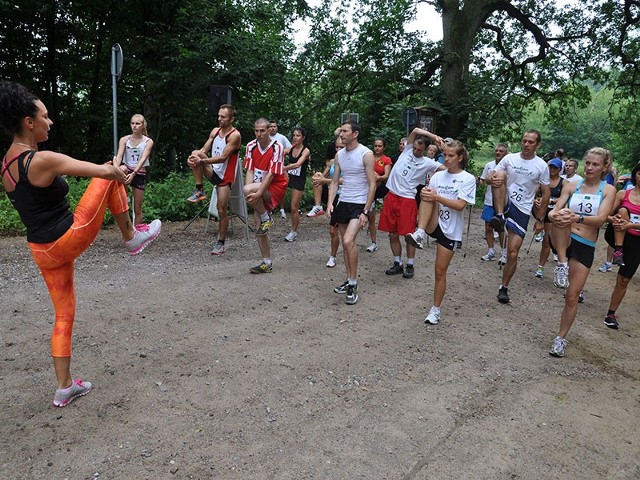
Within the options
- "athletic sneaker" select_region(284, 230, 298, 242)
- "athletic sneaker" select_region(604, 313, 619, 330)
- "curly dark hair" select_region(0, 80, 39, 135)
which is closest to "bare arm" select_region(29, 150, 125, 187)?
"curly dark hair" select_region(0, 80, 39, 135)

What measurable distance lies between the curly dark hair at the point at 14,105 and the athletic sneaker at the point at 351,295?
3.78 meters

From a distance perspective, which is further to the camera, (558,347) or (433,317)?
(433,317)

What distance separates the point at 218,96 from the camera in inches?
356

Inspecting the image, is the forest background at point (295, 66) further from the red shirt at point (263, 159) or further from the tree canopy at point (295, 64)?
the red shirt at point (263, 159)

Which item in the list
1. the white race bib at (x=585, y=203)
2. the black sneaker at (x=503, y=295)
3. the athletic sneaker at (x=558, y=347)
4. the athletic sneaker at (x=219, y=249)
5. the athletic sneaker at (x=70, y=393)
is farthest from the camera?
the athletic sneaker at (x=219, y=249)

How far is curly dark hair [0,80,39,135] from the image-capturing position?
2713 millimetres

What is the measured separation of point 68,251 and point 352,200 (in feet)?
11.2

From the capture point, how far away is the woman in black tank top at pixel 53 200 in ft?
9.02

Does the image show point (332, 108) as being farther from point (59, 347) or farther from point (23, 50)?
point (59, 347)

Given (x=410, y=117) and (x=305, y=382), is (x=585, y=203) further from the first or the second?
(x=410, y=117)

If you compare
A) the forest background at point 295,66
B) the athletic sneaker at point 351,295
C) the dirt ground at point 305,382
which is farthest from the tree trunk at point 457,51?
the athletic sneaker at point 351,295

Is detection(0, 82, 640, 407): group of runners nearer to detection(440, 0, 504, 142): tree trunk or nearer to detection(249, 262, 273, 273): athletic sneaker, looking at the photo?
detection(249, 262, 273, 273): athletic sneaker

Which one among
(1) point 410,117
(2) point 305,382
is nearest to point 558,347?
(2) point 305,382

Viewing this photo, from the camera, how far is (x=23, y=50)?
51.1ft
